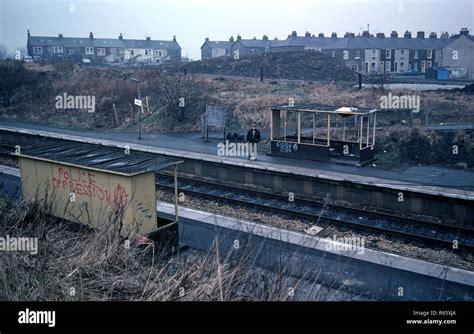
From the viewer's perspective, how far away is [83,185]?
400 inches

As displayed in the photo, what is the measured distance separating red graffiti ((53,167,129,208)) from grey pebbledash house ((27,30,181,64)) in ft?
256

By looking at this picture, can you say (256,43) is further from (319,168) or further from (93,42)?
(319,168)

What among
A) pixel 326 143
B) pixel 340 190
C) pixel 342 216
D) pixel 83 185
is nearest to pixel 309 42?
pixel 326 143

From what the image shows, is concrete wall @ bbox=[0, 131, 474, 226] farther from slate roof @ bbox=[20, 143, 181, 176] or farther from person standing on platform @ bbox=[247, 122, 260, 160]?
slate roof @ bbox=[20, 143, 181, 176]

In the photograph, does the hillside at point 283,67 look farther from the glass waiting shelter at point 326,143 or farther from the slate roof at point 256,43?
the glass waiting shelter at point 326,143

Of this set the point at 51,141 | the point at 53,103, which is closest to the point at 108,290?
the point at 51,141

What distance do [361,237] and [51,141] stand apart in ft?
61.6

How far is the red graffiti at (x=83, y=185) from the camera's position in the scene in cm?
955

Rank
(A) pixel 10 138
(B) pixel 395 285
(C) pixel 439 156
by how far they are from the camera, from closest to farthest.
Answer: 1. (B) pixel 395 285
2. (C) pixel 439 156
3. (A) pixel 10 138

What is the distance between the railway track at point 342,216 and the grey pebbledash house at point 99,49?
7365 centimetres

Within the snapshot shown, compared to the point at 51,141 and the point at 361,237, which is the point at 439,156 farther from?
the point at 51,141

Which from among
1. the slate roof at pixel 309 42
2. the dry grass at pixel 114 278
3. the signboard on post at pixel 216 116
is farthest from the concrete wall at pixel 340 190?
the slate roof at pixel 309 42

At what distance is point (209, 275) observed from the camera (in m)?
4.73

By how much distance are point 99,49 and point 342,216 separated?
87.6 metres
